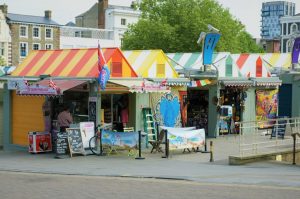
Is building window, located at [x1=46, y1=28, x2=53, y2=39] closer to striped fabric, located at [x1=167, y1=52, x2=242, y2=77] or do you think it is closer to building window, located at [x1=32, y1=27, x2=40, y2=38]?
building window, located at [x1=32, y1=27, x2=40, y2=38]

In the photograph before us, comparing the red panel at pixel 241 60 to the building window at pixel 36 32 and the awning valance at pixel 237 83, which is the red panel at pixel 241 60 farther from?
the building window at pixel 36 32

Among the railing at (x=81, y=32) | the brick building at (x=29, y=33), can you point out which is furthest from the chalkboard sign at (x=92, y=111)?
the railing at (x=81, y=32)

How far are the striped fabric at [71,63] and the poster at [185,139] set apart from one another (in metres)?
3.60

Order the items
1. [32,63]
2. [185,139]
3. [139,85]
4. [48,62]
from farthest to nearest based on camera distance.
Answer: [32,63], [48,62], [139,85], [185,139]

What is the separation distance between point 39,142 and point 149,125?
4.53 m

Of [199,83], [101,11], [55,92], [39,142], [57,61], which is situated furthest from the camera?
[101,11]

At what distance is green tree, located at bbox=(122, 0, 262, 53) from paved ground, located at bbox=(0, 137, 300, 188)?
4157cm

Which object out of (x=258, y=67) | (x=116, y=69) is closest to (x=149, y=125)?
(x=116, y=69)

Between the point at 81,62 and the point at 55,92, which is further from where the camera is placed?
the point at 81,62

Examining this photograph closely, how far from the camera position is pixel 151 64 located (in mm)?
25453

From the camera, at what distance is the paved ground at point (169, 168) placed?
600 inches

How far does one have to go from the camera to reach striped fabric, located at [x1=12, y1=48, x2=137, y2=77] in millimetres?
22594

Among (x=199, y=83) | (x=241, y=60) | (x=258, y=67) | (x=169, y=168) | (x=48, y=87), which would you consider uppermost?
(x=241, y=60)

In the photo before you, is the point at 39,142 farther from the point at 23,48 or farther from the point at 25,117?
the point at 23,48
